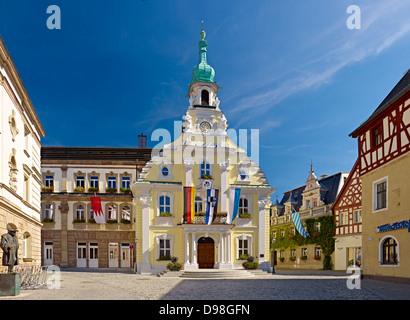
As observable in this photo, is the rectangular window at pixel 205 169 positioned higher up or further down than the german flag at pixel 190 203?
higher up

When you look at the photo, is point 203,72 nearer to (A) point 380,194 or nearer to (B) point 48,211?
(A) point 380,194

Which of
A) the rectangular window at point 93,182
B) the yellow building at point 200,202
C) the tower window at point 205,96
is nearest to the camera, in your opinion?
the yellow building at point 200,202

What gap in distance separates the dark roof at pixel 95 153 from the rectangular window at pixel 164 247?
1147 centimetres

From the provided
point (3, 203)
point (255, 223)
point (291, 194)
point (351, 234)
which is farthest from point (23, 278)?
point (291, 194)

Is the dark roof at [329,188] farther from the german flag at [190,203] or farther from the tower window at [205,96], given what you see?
the german flag at [190,203]

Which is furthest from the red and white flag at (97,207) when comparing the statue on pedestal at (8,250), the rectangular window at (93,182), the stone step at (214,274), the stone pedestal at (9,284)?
the stone pedestal at (9,284)

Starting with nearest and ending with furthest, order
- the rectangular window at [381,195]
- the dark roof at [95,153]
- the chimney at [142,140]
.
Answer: the rectangular window at [381,195] < the dark roof at [95,153] < the chimney at [142,140]

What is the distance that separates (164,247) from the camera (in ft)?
97.4

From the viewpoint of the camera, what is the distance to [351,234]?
32.4 m

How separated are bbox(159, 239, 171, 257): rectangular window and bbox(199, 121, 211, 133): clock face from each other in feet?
29.9

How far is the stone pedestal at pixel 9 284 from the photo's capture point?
13.6 meters

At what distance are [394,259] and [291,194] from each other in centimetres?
2418

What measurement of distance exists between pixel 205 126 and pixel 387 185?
50.3ft

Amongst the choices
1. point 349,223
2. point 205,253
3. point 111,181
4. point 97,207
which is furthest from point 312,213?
point 97,207
